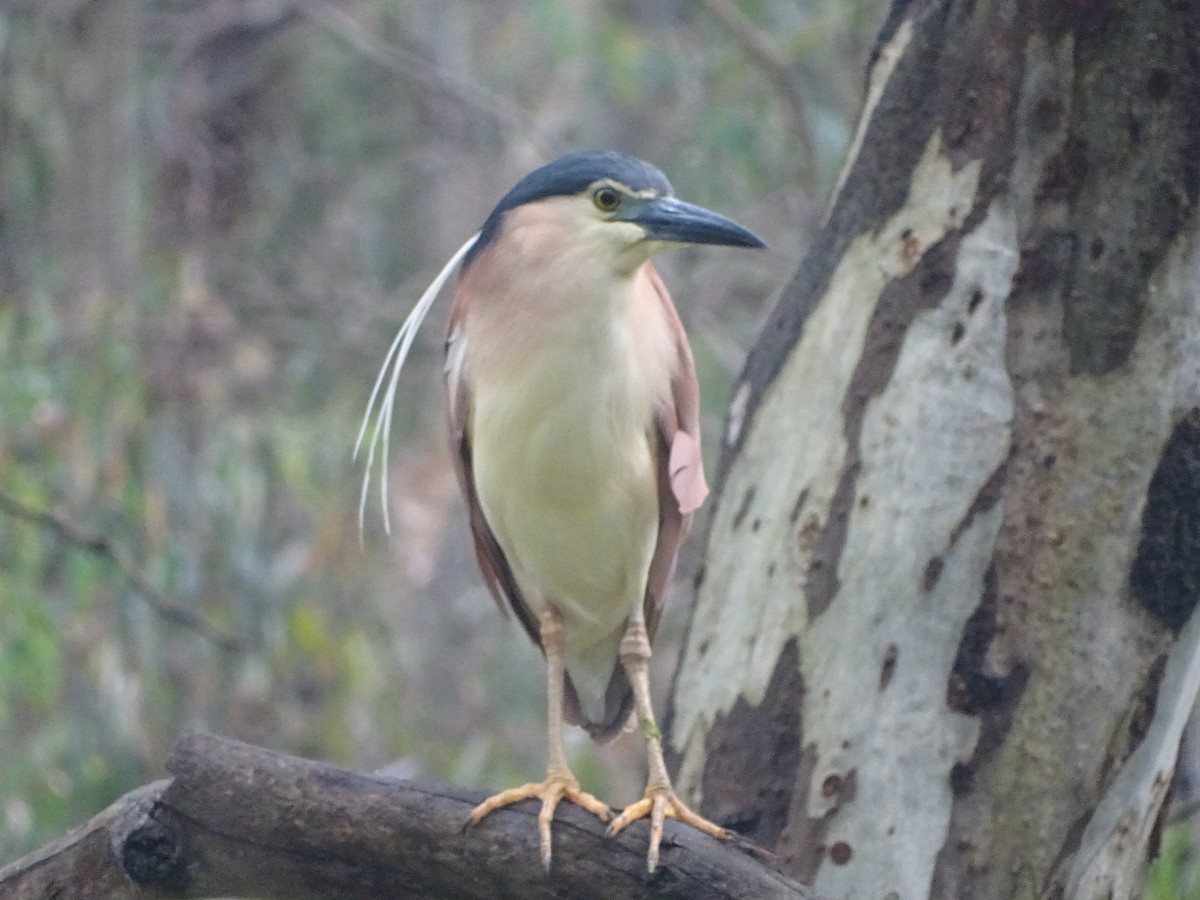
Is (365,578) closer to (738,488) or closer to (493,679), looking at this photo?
(493,679)

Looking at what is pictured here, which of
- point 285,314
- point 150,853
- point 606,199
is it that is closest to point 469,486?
point 606,199

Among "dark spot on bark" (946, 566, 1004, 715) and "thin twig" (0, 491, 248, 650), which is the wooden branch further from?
"thin twig" (0, 491, 248, 650)

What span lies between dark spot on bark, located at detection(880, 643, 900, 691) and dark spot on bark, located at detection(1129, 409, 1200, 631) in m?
0.29

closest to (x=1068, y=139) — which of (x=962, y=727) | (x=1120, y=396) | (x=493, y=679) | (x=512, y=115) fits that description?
(x=1120, y=396)

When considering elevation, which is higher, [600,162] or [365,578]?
[600,162]

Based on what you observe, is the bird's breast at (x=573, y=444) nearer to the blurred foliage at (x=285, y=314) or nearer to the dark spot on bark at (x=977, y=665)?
the dark spot on bark at (x=977, y=665)

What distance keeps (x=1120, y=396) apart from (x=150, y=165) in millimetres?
4948

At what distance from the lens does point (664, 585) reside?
2.51m

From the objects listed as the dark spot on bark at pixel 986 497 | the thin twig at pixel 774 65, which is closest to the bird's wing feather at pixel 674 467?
the dark spot on bark at pixel 986 497

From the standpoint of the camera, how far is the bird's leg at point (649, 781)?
1892 millimetres

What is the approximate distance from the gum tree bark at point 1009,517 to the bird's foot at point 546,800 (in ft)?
0.77

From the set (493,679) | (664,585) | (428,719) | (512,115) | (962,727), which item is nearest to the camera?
(962,727)

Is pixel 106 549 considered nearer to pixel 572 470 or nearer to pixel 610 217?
pixel 572 470

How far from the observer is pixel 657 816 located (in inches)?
74.8
